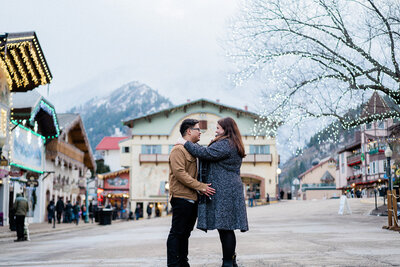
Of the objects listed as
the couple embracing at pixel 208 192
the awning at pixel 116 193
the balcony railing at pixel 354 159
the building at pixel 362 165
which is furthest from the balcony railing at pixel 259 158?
the couple embracing at pixel 208 192

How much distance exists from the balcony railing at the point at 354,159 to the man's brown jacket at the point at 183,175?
73.2 m

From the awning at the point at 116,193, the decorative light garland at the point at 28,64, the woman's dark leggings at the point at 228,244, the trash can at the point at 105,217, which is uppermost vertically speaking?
the decorative light garland at the point at 28,64

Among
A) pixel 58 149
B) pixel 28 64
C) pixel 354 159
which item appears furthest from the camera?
pixel 354 159

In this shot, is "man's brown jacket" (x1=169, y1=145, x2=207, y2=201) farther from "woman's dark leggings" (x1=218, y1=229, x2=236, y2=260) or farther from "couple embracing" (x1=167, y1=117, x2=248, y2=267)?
"woman's dark leggings" (x1=218, y1=229, x2=236, y2=260)

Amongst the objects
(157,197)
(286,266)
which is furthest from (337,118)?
(157,197)

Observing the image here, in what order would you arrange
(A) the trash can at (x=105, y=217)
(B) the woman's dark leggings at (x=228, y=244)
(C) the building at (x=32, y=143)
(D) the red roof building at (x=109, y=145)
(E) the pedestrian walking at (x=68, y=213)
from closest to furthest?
(B) the woman's dark leggings at (x=228, y=244), (C) the building at (x=32, y=143), (A) the trash can at (x=105, y=217), (E) the pedestrian walking at (x=68, y=213), (D) the red roof building at (x=109, y=145)

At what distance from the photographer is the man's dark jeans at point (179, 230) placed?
19.3ft

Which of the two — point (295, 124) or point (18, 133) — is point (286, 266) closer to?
point (295, 124)

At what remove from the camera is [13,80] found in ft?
82.6

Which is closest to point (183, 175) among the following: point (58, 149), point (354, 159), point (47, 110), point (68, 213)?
point (47, 110)

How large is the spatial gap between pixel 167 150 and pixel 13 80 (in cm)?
3490

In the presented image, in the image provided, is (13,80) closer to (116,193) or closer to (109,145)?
(116,193)

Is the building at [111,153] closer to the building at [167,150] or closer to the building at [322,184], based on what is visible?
the building at [167,150]

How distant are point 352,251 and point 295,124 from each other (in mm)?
11704
